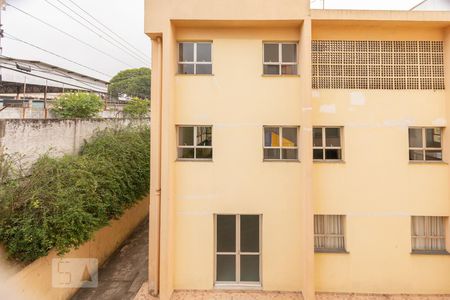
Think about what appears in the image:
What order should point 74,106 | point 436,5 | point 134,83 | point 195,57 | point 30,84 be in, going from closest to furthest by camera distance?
point 195,57
point 436,5
point 74,106
point 30,84
point 134,83

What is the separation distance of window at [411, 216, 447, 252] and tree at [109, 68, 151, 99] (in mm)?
37185

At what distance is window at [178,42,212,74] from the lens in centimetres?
778

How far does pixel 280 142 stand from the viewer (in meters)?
7.69

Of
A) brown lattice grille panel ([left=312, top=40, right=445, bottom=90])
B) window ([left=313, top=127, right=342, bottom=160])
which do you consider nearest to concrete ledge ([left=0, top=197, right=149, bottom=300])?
window ([left=313, top=127, right=342, bottom=160])

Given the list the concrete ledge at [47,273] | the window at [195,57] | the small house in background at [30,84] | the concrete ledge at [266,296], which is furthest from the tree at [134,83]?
the concrete ledge at [266,296]

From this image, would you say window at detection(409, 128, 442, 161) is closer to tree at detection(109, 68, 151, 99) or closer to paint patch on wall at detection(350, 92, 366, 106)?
paint patch on wall at detection(350, 92, 366, 106)

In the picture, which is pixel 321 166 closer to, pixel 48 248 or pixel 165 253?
pixel 165 253

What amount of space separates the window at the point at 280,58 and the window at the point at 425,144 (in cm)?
370

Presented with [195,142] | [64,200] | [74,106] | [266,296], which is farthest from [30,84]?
[266,296]

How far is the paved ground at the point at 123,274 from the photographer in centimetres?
801

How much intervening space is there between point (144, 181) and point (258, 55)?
692cm

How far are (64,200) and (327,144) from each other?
23.0ft

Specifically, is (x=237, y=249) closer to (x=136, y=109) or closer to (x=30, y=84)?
(x=136, y=109)

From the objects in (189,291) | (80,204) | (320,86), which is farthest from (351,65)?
(80,204)
